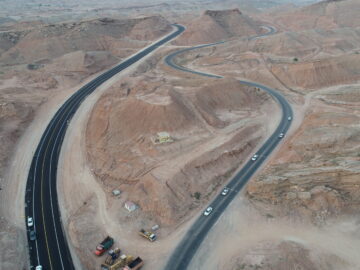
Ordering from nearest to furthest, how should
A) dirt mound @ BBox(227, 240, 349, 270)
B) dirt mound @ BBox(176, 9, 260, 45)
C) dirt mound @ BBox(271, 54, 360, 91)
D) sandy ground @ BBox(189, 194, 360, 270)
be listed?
dirt mound @ BBox(227, 240, 349, 270), sandy ground @ BBox(189, 194, 360, 270), dirt mound @ BBox(271, 54, 360, 91), dirt mound @ BBox(176, 9, 260, 45)

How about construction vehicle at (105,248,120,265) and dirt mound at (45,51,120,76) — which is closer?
construction vehicle at (105,248,120,265)

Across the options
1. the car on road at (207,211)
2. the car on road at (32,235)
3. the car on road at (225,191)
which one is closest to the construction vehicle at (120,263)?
the car on road at (32,235)

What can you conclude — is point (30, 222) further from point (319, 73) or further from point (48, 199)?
point (319, 73)

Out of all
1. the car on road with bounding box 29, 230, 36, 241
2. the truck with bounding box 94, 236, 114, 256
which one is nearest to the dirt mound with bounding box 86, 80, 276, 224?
the truck with bounding box 94, 236, 114, 256

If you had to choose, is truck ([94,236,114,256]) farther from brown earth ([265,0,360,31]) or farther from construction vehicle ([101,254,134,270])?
brown earth ([265,0,360,31])

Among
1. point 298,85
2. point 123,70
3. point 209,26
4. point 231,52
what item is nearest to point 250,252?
point 298,85

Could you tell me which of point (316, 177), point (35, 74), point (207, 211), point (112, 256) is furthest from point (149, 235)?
point (35, 74)

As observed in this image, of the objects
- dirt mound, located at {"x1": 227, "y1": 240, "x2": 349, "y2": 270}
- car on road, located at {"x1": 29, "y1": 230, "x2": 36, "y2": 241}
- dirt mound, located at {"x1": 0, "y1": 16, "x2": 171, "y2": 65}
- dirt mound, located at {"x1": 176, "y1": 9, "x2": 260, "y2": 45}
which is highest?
dirt mound, located at {"x1": 0, "y1": 16, "x2": 171, "y2": 65}
